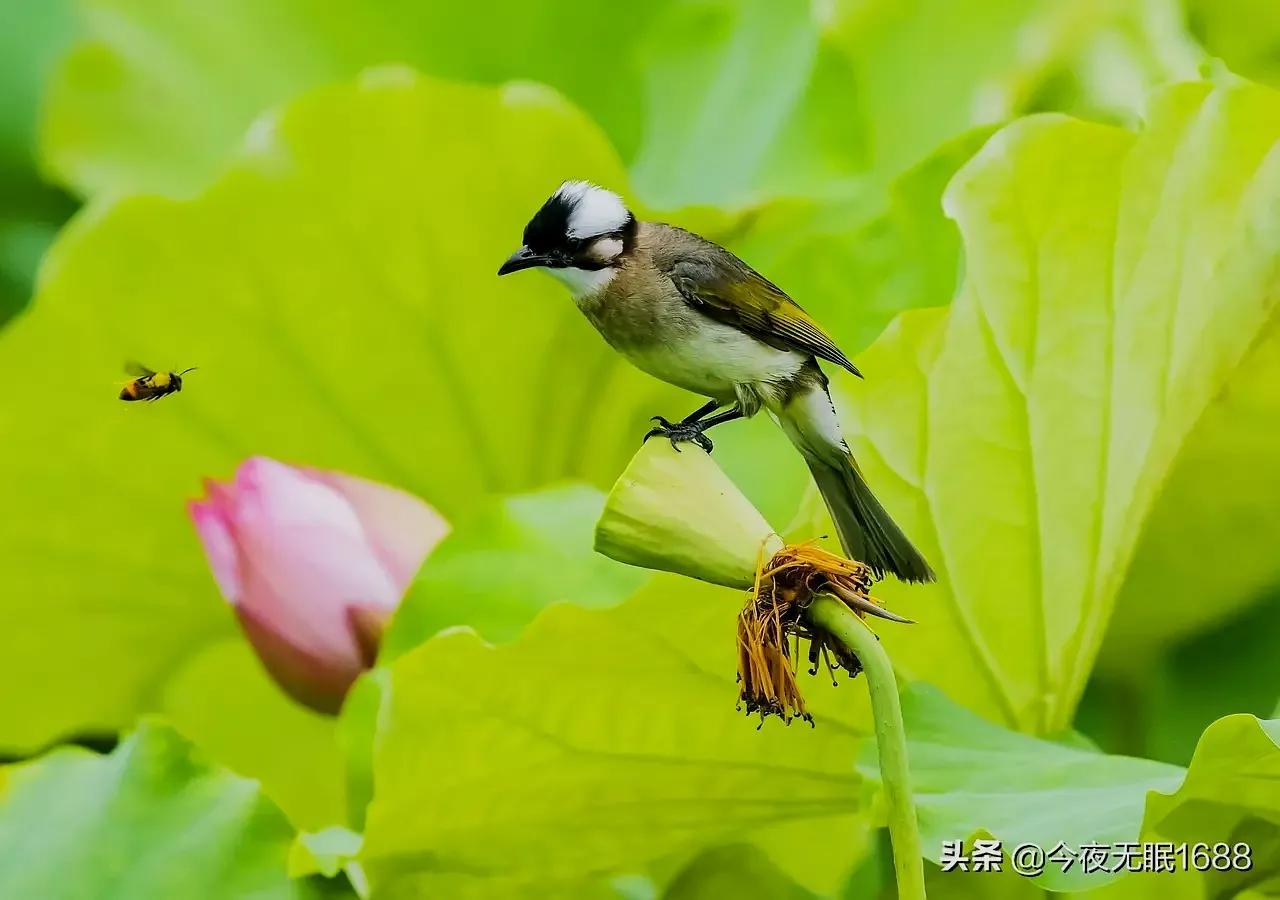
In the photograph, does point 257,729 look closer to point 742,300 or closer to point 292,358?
point 292,358

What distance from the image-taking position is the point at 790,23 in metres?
0.46

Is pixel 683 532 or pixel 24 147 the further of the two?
pixel 24 147

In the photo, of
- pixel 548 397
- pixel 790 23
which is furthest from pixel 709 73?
pixel 548 397

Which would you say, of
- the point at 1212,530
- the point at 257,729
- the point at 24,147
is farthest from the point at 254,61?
the point at 1212,530

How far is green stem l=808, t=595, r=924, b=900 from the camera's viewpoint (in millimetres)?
188

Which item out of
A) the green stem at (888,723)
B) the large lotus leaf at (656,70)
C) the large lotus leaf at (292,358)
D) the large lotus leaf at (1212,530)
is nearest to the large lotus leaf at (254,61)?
the large lotus leaf at (656,70)

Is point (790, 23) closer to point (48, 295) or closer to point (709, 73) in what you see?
point (709, 73)

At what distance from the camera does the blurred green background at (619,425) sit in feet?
0.94

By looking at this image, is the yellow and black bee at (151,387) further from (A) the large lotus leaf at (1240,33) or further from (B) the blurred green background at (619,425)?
(A) the large lotus leaf at (1240,33)

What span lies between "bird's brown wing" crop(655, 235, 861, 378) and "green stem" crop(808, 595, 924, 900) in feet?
0.21

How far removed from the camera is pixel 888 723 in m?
0.20

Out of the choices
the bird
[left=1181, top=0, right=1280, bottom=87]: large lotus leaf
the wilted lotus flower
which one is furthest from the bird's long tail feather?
[left=1181, top=0, right=1280, bottom=87]: large lotus leaf

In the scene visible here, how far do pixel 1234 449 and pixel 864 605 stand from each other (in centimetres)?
19

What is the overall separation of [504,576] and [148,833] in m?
0.09
